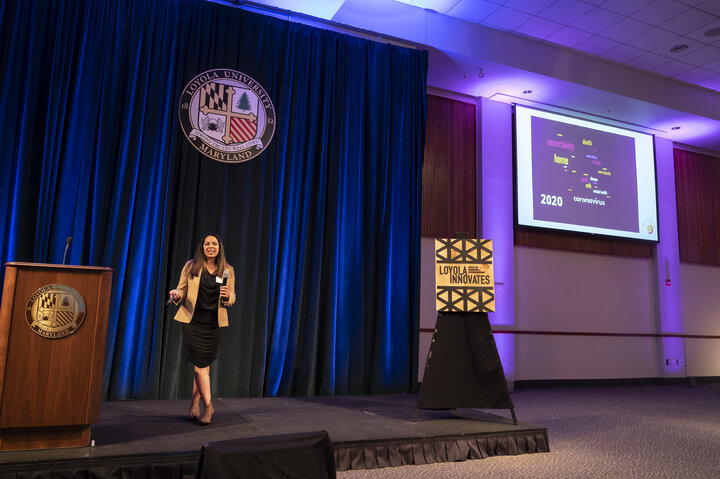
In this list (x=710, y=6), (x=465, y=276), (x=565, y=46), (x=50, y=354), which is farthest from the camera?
(x=565, y=46)

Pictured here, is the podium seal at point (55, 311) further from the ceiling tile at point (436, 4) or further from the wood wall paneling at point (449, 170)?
the ceiling tile at point (436, 4)

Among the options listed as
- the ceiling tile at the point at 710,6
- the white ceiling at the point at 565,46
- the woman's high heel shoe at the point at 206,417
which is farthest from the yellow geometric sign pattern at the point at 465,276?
the ceiling tile at the point at 710,6

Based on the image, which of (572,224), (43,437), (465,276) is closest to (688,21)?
(572,224)

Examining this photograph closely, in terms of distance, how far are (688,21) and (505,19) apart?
6.89 feet

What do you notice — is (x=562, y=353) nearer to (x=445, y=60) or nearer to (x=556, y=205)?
(x=556, y=205)

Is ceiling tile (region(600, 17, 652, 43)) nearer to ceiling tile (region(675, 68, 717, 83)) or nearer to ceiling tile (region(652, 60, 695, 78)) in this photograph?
ceiling tile (region(652, 60, 695, 78))

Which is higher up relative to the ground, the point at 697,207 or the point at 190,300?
the point at 697,207

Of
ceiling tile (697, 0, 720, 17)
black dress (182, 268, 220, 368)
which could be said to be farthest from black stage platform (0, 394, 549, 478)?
ceiling tile (697, 0, 720, 17)

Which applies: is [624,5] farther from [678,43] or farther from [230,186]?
[230,186]

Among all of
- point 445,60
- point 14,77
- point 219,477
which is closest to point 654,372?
point 445,60

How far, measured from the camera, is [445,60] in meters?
6.24

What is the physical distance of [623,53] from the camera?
6.88 metres

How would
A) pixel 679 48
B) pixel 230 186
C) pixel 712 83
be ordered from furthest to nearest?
pixel 712 83 < pixel 679 48 < pixel 230 186

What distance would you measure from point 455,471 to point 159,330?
9.22 feet
